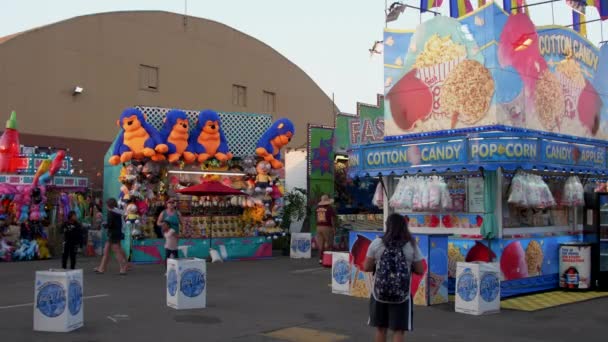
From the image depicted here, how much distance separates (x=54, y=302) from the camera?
8.18 m

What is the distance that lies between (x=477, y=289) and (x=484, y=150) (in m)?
2.54

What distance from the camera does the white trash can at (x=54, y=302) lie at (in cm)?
816

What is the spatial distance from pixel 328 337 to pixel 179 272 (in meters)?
2.75

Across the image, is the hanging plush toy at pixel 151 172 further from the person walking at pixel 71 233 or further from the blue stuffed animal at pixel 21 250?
the blue stuffed animal at pixel 21 250

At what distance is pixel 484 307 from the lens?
9.79 m

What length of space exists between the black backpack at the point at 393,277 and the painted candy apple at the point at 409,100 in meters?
6.78

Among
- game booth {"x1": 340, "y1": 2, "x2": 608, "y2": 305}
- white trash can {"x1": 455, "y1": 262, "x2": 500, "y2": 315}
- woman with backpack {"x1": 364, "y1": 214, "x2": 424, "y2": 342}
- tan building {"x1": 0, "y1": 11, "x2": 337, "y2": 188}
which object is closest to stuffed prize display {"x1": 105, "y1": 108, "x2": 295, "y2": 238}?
game booth {"x1": 340, "y1": 2, "x2": 608, "y2": 305}

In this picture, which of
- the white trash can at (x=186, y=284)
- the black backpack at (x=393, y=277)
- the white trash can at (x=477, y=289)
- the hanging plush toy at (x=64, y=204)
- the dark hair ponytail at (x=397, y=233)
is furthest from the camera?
the hanging plush toy at (x=64, y=204)

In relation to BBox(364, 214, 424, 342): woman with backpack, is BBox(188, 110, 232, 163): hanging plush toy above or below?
above

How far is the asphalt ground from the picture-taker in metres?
8.16

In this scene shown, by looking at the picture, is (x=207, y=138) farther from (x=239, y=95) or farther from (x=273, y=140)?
(x=239, y=95)

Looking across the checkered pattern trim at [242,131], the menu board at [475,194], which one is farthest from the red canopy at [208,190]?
the menu board at [475,194]

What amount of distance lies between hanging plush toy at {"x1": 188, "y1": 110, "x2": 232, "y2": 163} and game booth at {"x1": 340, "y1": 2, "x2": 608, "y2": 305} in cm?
605

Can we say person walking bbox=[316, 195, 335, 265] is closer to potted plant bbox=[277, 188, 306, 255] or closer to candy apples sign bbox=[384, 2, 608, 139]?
potted plant bbox=[277, 188, 306, 255]
